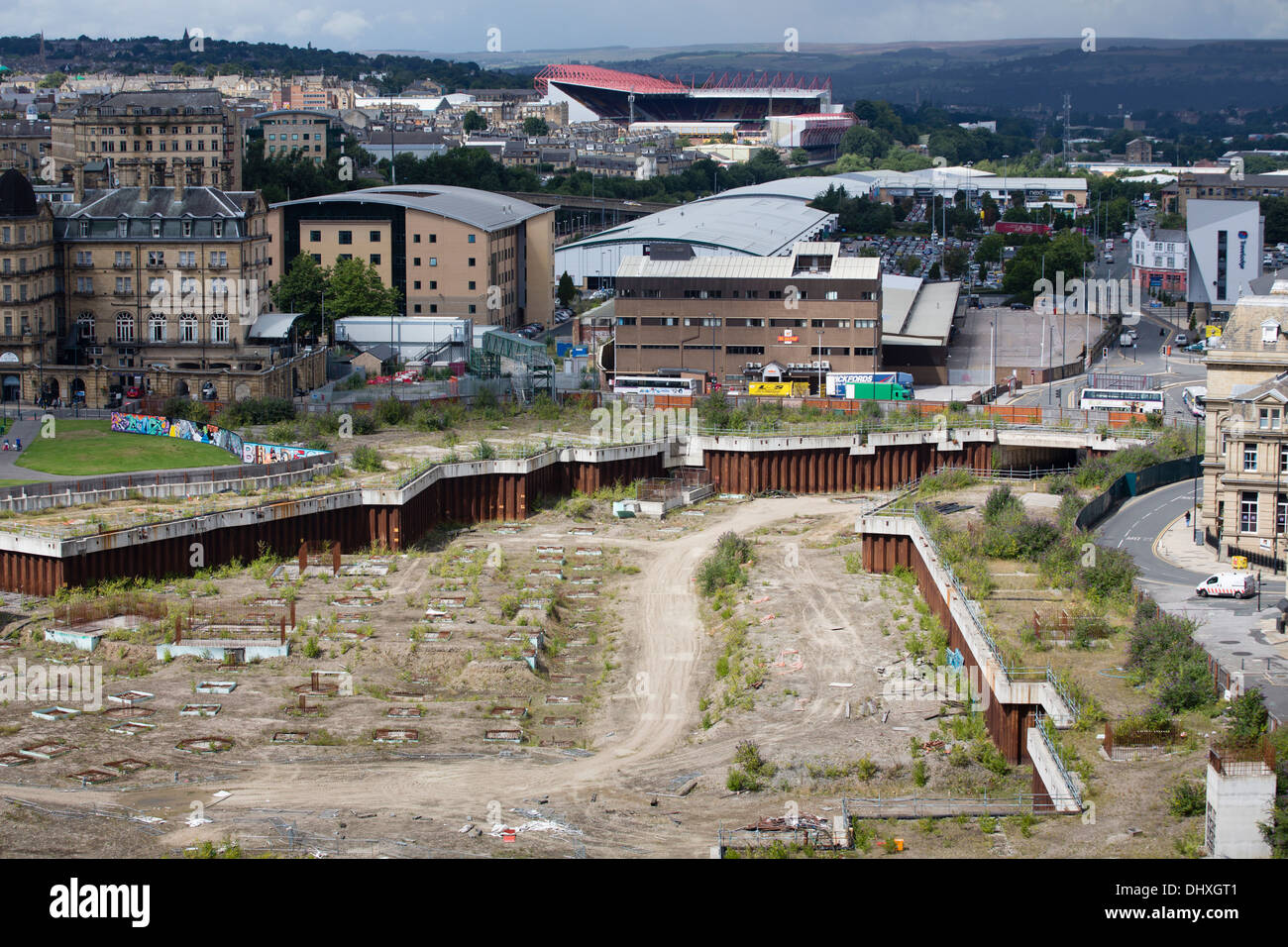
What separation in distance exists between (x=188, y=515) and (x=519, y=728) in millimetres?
18538

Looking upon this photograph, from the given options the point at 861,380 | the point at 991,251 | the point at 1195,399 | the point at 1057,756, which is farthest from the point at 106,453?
the point at 991,251

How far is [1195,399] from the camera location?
7412 centimetres

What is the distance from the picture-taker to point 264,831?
2948cm

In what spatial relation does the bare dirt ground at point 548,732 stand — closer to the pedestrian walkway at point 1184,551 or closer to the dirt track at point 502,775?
the dirt track at point 502,775

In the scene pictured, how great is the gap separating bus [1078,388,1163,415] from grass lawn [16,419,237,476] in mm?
35322

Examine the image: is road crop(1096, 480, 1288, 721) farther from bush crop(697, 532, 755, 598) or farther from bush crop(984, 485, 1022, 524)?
bush crop(697, 532, 755, 598)

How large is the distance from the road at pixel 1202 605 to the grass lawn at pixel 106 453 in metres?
31.9

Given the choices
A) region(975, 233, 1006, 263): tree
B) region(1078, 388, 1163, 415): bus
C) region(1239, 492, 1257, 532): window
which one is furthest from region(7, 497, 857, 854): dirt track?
region(975, 233, 1006, 263): tree

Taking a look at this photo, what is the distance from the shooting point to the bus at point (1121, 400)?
71.8m

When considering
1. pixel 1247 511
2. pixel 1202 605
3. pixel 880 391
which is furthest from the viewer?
pixel 880 391

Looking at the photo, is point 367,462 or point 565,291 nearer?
point 367,462

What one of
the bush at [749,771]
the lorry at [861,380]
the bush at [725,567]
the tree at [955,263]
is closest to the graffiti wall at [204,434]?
the bush at [725,567]

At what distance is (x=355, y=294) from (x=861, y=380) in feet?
89.0

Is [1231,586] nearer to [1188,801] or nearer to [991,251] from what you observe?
[1188,801]
